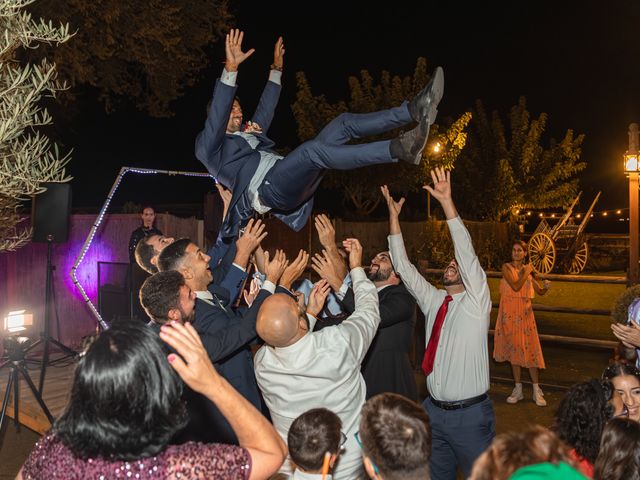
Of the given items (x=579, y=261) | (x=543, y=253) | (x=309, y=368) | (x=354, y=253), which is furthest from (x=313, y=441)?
(x=579, y=261)

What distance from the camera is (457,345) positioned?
11.4 feet

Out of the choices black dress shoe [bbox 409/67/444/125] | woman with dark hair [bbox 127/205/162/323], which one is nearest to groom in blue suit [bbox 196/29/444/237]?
black dress shoe [bbox 409/67/444/125]

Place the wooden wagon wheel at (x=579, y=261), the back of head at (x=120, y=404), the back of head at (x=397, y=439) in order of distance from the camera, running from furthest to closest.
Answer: the wooden wagon wheel at (x=579, y=261) < the back of head at (x=397, y=439) < the back of head at (x=120, y=404)

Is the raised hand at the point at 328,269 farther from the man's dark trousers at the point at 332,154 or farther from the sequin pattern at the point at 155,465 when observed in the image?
the sequin pattern at the point at 155,465

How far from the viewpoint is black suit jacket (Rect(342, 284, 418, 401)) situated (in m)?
3.73

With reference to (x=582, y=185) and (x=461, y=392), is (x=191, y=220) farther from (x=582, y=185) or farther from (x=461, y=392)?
(x=582, y=185)

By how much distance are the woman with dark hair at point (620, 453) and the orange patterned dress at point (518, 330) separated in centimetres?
417

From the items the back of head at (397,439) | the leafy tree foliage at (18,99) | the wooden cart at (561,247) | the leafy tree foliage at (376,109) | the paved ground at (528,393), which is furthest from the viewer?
the leafy tree foliage at (376,109)

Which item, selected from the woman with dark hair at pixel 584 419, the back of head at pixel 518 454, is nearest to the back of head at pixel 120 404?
the back of head at pixel 518 454

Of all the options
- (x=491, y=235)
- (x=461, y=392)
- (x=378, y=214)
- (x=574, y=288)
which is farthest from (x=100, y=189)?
(x=461, y=392)

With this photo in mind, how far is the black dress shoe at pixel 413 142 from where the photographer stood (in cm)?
316

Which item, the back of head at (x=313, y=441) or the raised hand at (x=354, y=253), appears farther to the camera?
the raised hand at (x=354, y=253)

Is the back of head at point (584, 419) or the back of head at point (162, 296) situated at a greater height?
the back of head at point (162, 296)

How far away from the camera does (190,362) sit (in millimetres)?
1555
